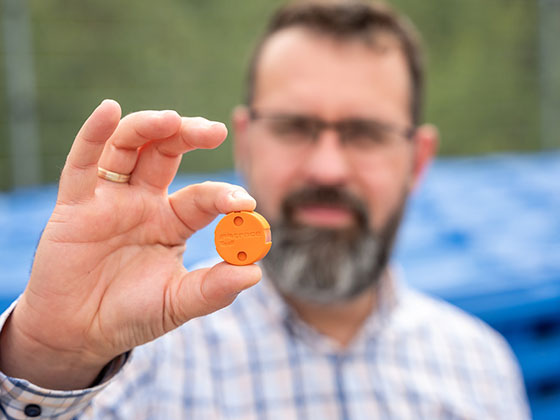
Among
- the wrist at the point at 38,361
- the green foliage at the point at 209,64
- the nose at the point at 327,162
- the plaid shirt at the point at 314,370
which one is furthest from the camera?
the green foliage at the point at 209,64

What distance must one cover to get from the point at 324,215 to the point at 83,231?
3.53 feet

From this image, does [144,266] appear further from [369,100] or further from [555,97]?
[555,97]

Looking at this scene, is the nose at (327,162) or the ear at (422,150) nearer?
the nose at (327,162)

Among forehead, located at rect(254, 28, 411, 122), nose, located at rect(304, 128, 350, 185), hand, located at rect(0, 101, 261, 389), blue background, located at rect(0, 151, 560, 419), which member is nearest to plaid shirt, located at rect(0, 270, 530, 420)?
blue background, located at rect(0, 151, 560, 419)

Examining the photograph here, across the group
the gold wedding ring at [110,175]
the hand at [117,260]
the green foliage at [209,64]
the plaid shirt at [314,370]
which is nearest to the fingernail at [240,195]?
the hand at [117,260]

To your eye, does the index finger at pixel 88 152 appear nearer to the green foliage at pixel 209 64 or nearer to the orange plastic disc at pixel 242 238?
the orange plastic disc at pixel 242 238

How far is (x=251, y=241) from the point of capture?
0.92 meters

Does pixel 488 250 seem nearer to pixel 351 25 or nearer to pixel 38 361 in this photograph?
pixel 351 25

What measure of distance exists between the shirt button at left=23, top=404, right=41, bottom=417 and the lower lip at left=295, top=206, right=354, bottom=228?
106 centimetres

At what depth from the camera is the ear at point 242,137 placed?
2.07 m

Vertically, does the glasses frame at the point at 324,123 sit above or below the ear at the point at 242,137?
above

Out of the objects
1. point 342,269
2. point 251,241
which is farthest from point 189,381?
point 251,241

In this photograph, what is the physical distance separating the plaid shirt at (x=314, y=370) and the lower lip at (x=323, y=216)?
257 mm

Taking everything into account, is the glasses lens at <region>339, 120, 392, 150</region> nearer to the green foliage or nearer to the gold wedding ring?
the gold wedding ring
